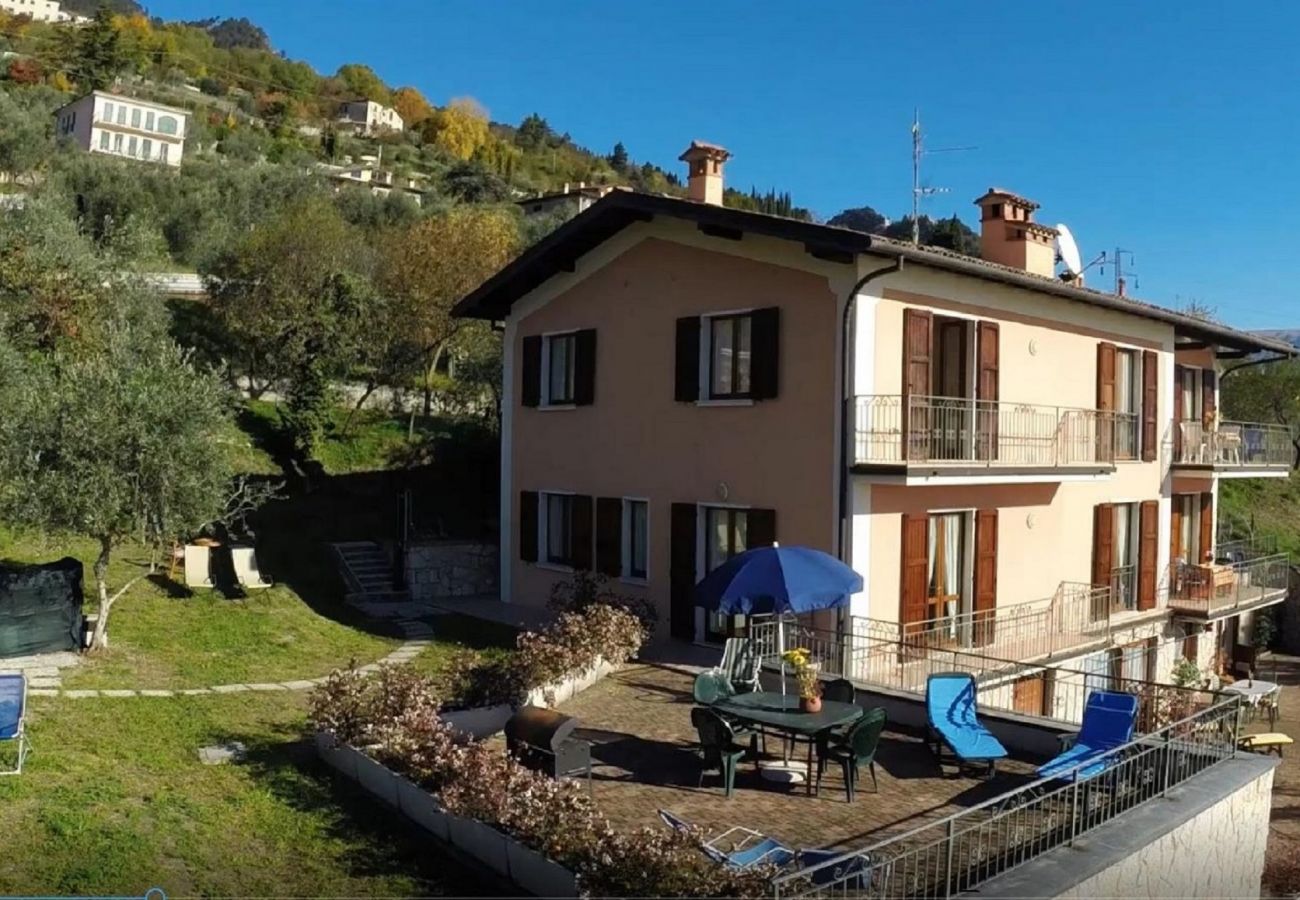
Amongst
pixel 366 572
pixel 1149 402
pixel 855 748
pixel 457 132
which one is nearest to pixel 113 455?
pixel 366 572

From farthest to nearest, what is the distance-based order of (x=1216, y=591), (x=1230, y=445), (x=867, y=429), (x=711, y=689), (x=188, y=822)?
1. (x=1230, y=445)
2. (x=1216, y=591)
3. (x=867, y=429)
4. (x=711, y=689)
5. (x=188, y=822)

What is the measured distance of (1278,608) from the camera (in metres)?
27.5

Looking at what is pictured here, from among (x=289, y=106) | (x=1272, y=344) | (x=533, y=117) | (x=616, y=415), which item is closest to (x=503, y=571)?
(x=616, y=415)

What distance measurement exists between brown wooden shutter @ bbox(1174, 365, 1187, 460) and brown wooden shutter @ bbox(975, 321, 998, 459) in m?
7.05

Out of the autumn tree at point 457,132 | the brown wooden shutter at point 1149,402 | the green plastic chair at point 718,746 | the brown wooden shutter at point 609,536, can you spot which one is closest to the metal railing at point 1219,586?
the brown wooden shutter at point 1149,402

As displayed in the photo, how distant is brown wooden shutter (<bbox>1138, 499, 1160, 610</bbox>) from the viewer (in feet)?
66.4

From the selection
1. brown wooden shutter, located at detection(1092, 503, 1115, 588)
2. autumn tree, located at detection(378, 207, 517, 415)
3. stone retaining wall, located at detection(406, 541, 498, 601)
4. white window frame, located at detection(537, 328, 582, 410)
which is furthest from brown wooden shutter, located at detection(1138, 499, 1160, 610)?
autumn tree, located at detection(378, 207, 517, 415)

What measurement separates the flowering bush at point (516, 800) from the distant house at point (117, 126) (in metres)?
75.8

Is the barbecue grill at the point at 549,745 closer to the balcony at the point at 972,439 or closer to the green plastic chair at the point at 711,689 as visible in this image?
the green plastic chair at the point at 711,689

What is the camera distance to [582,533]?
18.5 metres

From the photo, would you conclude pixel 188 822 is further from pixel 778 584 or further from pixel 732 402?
pixel 732 402

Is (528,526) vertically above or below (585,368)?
below

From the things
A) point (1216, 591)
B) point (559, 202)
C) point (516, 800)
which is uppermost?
point (559, 202)

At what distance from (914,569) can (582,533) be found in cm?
586
